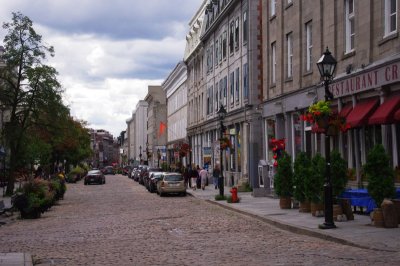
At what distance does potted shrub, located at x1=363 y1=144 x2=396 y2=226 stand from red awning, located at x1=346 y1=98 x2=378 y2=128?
507 centimetres

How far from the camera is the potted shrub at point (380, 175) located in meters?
15.7

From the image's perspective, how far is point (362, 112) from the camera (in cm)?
2112

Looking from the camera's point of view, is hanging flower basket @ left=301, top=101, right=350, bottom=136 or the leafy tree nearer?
hanging flower basket @ left=301, top=101, right=350, bottom=136

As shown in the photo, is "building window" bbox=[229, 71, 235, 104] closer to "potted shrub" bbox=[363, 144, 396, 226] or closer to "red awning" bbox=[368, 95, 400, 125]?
"red awning" bbox=[368, 95, 400, 125]

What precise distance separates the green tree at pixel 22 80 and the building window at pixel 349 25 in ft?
60.9

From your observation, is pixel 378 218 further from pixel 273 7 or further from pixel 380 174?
pixel 273 7

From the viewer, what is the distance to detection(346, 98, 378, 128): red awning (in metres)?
20.8

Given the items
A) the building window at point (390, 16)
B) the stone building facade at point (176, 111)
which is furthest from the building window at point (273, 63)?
the stone building facade at point (176, 111)

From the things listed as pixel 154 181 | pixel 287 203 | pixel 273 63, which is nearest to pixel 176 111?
pixel 154 181

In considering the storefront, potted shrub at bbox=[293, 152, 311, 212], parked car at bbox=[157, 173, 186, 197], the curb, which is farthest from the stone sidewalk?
parked car at bbox=[157, 173, 186, 197]

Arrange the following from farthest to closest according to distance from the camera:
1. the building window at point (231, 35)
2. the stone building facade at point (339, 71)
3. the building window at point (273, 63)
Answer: the building window at point (231, 35) < the building window at point (273, 63) < the stone building facade at point (339, 71)

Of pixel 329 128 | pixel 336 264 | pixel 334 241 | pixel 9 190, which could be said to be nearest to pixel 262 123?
pixel 9 190

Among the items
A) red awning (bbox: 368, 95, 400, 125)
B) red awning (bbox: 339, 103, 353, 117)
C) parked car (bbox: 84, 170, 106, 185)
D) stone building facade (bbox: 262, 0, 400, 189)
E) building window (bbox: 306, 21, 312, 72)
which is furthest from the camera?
parked car (bbox: 84, 170, 106, 185)

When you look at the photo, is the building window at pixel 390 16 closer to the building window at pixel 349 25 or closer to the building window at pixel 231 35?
the building window at pixel 349 25
